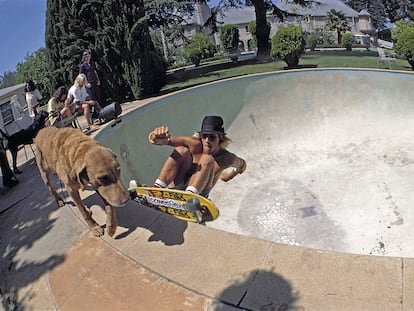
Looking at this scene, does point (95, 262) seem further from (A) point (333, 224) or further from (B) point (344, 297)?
(A) point (333, 224)

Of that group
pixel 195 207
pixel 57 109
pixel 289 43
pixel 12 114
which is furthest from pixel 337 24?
pixel 195 207

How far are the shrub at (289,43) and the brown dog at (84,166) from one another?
13.9m

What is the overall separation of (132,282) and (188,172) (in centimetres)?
348

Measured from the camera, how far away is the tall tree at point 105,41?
13930mm

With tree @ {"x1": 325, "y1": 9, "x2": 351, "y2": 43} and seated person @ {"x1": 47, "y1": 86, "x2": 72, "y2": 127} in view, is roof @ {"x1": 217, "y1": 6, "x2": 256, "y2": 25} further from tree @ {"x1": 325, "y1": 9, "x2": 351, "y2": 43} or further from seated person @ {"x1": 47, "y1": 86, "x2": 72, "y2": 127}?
seated person @ {"x1": 47, "y1": 86, "x2": 72, "y2": 127}

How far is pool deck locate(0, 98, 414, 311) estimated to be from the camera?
9.73 ft

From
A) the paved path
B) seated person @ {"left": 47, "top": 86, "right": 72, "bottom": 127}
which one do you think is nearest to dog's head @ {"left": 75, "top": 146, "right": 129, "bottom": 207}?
the paved path

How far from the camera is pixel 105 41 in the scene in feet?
45.9

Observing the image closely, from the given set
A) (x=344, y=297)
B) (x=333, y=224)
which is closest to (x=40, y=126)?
(x=333, y=224)

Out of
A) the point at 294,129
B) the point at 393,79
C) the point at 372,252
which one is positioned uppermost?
the point at 393,79

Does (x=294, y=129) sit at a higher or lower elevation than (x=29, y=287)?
lower

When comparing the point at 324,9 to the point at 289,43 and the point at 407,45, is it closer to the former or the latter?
the point at 289,43

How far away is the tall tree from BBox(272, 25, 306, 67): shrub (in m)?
6.32

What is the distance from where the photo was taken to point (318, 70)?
14.1m
